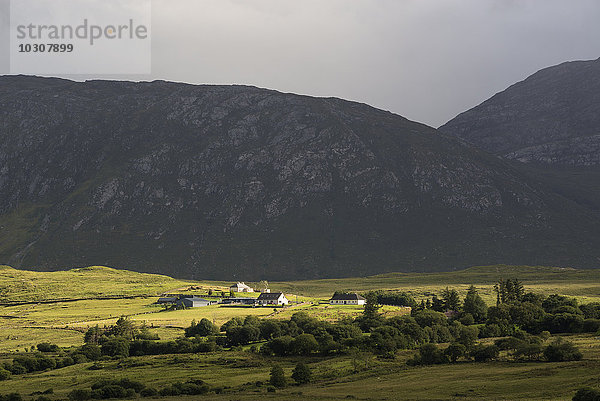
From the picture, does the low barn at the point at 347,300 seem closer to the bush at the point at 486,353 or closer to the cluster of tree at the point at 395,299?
the cluster of tree at the point at 395,299

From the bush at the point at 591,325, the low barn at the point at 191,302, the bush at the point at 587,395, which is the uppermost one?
the low barn at the point at 191,302

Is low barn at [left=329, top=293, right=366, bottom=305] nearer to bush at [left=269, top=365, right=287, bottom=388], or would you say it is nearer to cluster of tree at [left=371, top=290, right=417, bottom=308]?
cluster of tree at [left=371, top=290, right=417, bottom=308]

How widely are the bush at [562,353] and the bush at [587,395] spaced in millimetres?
24160

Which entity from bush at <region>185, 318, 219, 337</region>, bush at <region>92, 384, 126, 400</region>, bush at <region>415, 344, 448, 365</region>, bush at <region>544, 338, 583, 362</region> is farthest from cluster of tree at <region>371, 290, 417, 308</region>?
bush at <region>92, 384, 126, 400</region>

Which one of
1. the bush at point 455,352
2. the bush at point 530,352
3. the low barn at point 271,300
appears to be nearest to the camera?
the bush at point 530,352

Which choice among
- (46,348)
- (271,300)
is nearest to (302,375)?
(46,348)

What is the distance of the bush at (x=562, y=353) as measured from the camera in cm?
8031

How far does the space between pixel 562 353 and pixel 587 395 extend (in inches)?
1042

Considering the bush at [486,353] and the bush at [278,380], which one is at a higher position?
the bush at [486,353]

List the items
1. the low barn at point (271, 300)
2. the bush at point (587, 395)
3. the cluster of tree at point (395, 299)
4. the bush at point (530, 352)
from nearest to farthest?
the bush at point (587, 395)
the bush at point (530, 352)
the cluster of tree at point (395, 299)
the low barn at point (271, 300)

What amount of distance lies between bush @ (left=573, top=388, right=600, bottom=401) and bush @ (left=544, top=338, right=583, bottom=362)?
79.3ft

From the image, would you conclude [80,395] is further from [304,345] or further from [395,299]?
[395,299]

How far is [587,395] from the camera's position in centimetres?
5644

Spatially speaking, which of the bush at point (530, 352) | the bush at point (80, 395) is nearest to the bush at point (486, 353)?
the bush at point (530, 352)
